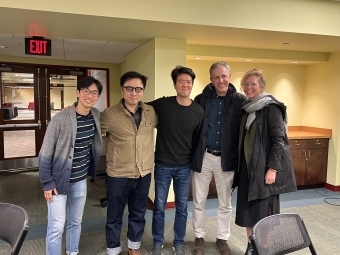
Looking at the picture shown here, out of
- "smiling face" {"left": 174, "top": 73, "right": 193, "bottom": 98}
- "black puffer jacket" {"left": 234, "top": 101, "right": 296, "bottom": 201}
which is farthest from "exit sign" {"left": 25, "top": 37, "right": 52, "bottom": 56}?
"black puffer jacket" {"left": 234, "top": 101, "right": 296, "bottom": 201}

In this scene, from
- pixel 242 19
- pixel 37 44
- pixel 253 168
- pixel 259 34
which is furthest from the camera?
pixel 37 44

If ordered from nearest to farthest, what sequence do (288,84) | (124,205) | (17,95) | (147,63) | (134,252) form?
(124,205) → (134,252) → (147,63) → (288,84) → (17,95)

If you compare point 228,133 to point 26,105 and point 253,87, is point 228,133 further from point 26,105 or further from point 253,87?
point 26,105

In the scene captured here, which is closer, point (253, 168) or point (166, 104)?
point (253, 168)

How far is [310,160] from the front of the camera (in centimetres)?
462

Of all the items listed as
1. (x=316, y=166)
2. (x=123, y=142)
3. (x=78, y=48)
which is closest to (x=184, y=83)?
(x=123, y=142)

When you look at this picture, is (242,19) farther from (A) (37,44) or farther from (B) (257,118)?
(A) (37,44)

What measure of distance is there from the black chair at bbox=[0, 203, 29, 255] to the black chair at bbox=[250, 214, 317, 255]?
1106mm

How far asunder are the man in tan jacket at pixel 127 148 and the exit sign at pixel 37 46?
1.84 meters

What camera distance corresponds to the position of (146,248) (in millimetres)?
2732

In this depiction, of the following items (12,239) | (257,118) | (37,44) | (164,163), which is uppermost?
(37,44)

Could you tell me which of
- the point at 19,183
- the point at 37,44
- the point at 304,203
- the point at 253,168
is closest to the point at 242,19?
the point at 253,168

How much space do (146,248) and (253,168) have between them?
51.4 inches

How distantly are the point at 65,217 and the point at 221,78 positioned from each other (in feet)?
Answer: 5.41
